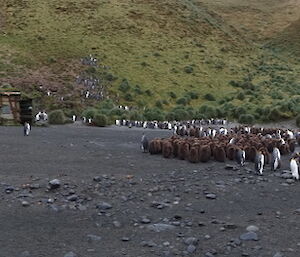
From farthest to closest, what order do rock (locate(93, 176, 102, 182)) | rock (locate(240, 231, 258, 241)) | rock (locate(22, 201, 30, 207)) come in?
rock (locate(93, 176, 102, 182))
rock (locate(22, 201, 30, 207))
rock (locate(240, 231, 258, 241))

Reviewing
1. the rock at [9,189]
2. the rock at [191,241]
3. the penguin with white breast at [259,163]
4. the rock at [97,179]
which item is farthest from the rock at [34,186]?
the penguin with white breast at [259,163]

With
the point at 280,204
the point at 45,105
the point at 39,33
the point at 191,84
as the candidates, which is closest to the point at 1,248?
the point at 280,204

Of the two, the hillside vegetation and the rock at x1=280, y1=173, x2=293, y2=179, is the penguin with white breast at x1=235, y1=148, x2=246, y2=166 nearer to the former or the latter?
the rock at x1=280, y1=173, x2=293, y2=179

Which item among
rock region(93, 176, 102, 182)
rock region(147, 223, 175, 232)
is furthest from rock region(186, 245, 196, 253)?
rock region(93, 176, 102, 182)

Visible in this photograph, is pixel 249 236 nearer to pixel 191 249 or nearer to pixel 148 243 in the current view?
pixel 191 249

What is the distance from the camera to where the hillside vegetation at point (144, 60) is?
107ft

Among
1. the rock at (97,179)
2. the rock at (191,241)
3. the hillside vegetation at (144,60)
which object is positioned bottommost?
the rock at (191,241)

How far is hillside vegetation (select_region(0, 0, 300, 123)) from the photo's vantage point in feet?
107

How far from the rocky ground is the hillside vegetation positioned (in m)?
17.8

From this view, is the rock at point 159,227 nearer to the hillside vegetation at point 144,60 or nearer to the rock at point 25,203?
the rock at point 25,203

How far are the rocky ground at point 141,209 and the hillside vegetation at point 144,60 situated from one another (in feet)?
58.5

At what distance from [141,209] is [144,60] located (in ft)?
108

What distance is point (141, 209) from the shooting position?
859cm

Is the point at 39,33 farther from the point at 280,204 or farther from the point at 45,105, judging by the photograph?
the point at 280,204
